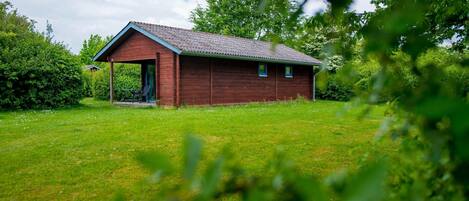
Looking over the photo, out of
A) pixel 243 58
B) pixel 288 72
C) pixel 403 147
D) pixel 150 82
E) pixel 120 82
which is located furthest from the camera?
pixel 288 72

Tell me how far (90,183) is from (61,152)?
1.91 meters

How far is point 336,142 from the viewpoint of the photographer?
23.7 ft

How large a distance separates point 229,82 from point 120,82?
6.55 m

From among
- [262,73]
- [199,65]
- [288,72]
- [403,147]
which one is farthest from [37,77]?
[403,147]

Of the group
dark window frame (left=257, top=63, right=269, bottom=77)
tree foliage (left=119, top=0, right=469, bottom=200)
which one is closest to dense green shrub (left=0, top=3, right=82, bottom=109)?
dark window frame (left=257, top=63, right=269, bottom=77)

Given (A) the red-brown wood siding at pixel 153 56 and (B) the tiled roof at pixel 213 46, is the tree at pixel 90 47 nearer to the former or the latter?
(B) the tiled roof at pixel 213 46

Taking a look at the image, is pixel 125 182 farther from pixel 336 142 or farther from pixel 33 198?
pixel 336 142

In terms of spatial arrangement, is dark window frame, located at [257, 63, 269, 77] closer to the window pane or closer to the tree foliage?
the window pane

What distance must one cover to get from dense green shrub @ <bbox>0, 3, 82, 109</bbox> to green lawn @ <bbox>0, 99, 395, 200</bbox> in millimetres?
3889

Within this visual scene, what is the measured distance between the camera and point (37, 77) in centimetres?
1443

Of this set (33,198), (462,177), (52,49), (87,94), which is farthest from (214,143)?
(87,94)

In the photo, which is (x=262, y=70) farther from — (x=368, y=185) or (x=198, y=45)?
(x=368, y=185)

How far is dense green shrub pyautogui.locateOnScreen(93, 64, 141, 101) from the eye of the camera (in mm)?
20406

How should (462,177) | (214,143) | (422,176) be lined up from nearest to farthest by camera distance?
(462,177) < (422,176) < (214,143)
